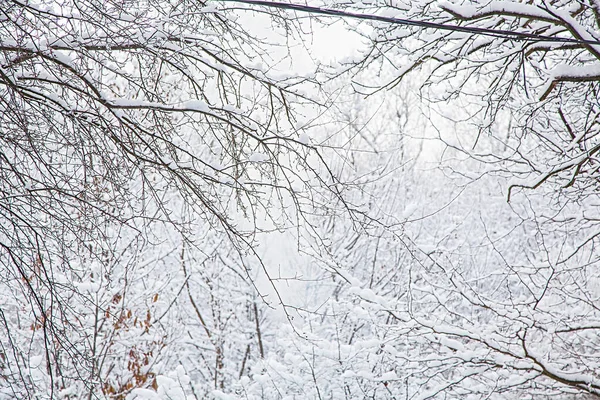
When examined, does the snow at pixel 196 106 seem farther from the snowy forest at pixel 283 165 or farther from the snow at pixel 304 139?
the snow at pixel 304 139

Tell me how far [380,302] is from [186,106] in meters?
3.01

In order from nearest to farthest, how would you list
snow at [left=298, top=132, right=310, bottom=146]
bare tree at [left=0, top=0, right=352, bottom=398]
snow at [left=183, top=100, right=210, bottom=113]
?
bare tree at [left=0, top=0, right=352, bottom=398], snow at [left=183, top=100, right=210, bottom=113], snow at [left=298, top=132, right=310, bottom=146]

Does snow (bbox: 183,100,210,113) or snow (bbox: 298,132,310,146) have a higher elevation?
snow (bbox: 183,100,210,113)

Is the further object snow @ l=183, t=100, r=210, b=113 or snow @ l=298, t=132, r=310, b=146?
snow @ l=298, t=132, r=310, b=146

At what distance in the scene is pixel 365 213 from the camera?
123 inches

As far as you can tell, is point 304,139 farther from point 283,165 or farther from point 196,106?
point 196,106

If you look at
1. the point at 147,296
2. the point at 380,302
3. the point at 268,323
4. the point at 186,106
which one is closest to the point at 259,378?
the point at 380,302

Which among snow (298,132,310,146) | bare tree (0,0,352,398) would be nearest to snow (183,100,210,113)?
bare tree (0,0,352,398)

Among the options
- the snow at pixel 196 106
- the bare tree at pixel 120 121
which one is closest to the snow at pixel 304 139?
the bare tree at pixel 120 121

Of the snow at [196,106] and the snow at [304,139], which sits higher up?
the snow at [196,106]

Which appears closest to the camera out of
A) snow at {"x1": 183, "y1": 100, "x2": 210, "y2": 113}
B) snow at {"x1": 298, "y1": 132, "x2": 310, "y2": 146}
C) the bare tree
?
the bare tree

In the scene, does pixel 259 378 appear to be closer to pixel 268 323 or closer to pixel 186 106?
pixel 186 106

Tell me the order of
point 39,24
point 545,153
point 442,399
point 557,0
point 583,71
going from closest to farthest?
point 39,24 → point 583,71 → point 557,0 → point 442,399 → point 545,153

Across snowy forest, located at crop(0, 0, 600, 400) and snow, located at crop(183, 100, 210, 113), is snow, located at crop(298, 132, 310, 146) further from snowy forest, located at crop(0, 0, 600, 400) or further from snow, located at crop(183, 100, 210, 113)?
snow, located at crop(183, 100, 210, 113)
